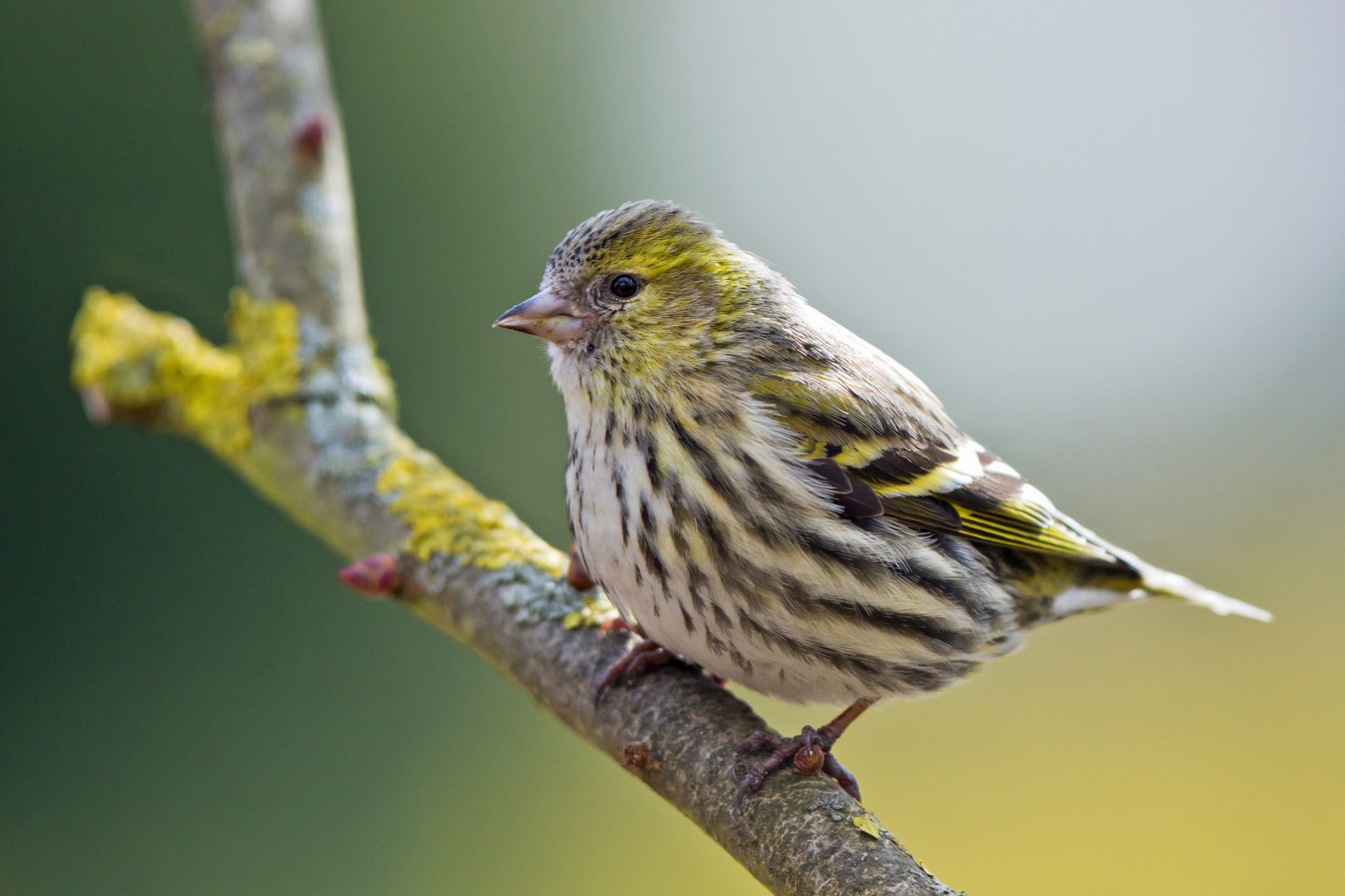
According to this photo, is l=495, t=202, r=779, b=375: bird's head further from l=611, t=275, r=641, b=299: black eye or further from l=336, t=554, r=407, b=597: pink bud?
l=336, t=554, r=407, b=597: pink bud

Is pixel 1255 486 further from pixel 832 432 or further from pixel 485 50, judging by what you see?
pixel 485 50

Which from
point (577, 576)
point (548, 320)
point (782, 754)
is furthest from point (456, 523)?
point (782, 754)

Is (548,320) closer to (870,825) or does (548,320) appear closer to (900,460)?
(900,460)

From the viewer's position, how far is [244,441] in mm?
2732

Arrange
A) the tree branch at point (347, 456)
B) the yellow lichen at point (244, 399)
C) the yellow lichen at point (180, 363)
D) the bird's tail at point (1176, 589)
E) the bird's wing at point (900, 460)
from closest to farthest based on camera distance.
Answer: the tree branch at point (347, 456), the bird's wing at point (900, 460), the yellow lichen at point (244, 399), the bird's tail at point (1176, 589), the yellow lichen at point (180, 363)

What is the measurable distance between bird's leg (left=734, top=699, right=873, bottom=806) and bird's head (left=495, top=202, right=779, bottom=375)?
0.74 meters

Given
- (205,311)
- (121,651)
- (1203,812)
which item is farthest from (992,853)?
(205,311)

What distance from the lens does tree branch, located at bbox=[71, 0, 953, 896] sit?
5.44 feet

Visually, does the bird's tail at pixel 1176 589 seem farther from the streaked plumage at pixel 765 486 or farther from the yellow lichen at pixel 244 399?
the yellow lichen at pixel 244 399

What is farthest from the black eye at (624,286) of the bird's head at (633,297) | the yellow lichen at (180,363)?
the yellow lichen at (180,363)

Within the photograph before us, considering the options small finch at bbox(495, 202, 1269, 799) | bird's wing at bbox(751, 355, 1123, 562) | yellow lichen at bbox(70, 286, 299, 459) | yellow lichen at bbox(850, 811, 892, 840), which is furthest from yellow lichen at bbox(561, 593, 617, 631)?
yellow lichen at bbox(70, 286, 299, 459)

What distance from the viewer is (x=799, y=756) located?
171cm

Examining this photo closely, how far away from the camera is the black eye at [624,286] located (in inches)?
84.6

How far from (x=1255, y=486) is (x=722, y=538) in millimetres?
4547
